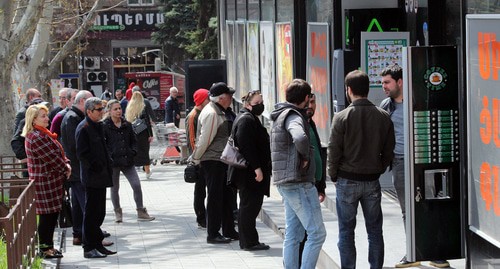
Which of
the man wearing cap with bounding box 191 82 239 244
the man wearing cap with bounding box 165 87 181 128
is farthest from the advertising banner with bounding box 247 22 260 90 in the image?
the man wearing cap with bounding box 191 82 239 244

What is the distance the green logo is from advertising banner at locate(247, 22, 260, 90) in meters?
12.6

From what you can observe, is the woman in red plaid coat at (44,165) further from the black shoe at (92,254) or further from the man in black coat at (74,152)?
the man in black coat at (74,152)

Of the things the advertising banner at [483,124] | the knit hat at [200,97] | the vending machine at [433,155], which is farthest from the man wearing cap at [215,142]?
the advertising banner at [483,124]

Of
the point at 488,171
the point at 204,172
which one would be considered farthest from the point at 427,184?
the point at 204,172

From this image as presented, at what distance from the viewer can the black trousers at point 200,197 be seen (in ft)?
Result: 43.7

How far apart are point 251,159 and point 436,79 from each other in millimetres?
2705

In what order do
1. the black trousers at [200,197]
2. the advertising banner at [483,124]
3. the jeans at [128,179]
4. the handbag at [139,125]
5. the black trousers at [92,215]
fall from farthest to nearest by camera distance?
the handbag at [139,125]
the jeans at [128,179]
the black trousers at [200,197]
the black trousers at [92,215]
the advertising banner at [483,124]

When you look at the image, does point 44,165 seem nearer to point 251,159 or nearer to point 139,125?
point 251,159

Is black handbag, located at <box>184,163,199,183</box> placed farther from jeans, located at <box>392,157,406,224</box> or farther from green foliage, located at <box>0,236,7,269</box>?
jeans, located at <box>392,157,406,224</box>

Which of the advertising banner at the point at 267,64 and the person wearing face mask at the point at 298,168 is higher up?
the advertising banner at the point at 267,64

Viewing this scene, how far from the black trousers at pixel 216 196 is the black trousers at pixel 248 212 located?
63cm

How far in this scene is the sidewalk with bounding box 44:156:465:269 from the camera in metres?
11.0

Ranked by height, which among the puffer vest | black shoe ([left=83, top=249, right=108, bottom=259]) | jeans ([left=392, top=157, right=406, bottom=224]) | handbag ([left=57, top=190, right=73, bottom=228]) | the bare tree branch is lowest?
black shoe ([left=83, top=249, right=108, bottom=259])

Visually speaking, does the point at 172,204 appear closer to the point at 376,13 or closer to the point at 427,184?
the point at 376,13
